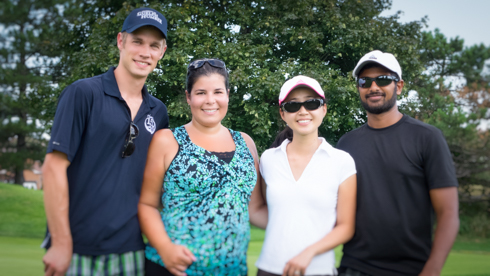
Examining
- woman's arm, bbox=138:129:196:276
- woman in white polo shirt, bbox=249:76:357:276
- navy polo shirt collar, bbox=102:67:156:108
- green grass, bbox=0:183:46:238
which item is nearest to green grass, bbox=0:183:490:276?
green grass, bbox=0:183:46:238

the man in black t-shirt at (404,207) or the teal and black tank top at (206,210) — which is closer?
the teal and black tank top at (206,210)

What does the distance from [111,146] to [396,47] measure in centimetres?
1283

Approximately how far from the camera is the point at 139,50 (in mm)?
2842

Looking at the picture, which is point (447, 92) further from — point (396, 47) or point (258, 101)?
point (258, 101)

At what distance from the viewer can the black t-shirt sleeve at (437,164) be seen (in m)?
2.62

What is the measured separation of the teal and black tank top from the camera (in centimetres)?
251

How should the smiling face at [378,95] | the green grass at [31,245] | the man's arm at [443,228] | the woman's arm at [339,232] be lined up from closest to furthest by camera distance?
the woman's arm at [339,232], the man's arm at [443,228], the smiling face at [378,95], the green grass at [31,245]

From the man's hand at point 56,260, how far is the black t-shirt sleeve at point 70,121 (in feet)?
1.86

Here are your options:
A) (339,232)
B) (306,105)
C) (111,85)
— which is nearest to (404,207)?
(339,232)

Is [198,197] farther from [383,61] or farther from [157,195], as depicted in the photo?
[383,61]

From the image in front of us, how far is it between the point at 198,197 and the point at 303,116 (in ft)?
3.02

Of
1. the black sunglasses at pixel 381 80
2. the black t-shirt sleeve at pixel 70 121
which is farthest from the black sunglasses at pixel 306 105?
the black t-shirt sleeve at pixel 70 121

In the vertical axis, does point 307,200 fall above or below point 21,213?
above

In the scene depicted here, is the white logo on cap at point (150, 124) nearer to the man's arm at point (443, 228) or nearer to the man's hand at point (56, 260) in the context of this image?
the man's hand at point (56, 260)
